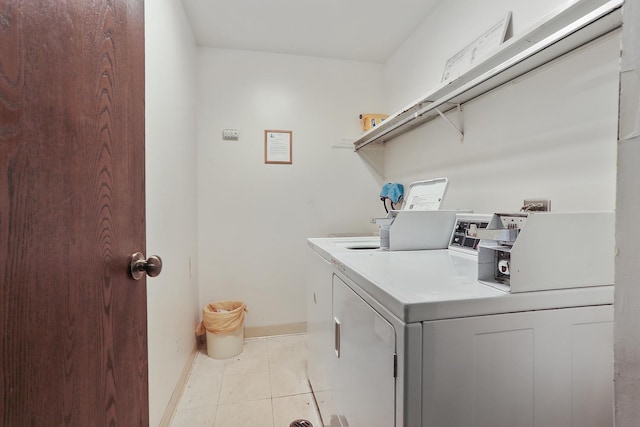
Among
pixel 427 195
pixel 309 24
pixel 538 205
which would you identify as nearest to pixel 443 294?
pixel 538 205

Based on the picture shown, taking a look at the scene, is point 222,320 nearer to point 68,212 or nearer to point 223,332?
point 223,332

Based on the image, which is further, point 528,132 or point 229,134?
point 229,134

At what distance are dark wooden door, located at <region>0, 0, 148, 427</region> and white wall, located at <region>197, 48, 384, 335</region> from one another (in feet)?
5.90

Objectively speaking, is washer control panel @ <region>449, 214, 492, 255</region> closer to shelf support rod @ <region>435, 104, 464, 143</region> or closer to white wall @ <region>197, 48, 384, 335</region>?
shelf support rod @ <region>435, 104, 464, 143</region>

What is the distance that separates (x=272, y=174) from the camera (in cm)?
263

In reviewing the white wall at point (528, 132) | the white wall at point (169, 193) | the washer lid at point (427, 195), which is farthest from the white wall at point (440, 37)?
the white wall at point (169, 193)

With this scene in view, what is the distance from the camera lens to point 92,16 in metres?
0.59

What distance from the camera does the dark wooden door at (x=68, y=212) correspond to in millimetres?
408

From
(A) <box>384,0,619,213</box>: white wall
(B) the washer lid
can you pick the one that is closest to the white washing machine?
(A) <box>384,0,619,213</box>: white wall

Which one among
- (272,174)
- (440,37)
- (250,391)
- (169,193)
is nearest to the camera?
(169,193)

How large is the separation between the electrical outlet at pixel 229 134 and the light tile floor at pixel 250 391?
1839 mm

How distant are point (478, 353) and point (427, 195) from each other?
1305 mm

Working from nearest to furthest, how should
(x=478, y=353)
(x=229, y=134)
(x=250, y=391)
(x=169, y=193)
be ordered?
(x=478, y=353) < (x=169, y=193) < (x=250, y=391) < (x=229, y=134)

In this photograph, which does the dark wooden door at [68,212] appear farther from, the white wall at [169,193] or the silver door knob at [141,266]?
the white wall at [169,193]
